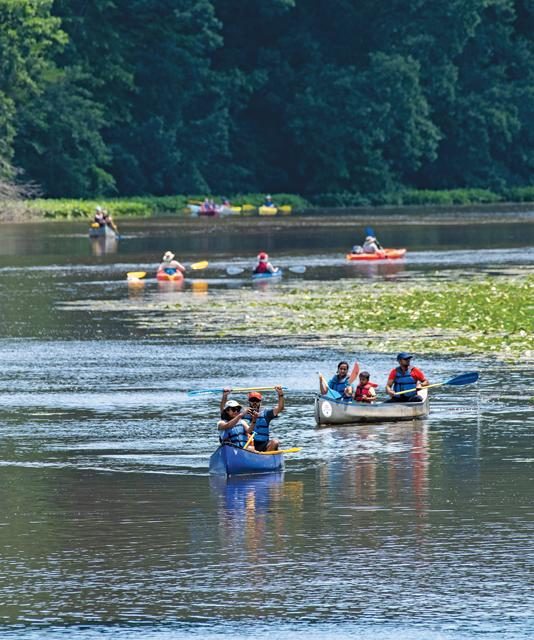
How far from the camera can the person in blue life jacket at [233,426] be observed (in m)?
→ 25.2

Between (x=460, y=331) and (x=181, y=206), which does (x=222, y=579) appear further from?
(x=181, y=206)

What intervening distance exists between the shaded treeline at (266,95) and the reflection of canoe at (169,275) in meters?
61.6

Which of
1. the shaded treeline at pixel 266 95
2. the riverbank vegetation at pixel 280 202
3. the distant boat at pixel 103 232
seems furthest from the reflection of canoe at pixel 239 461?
the shaded treeline at pixel 266 95

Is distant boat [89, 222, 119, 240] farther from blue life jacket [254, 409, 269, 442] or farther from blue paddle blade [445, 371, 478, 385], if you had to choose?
blue life jacket [254, 409, 269, 442]

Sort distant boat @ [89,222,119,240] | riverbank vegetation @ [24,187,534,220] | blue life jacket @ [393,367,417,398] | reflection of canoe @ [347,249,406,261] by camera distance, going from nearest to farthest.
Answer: blue life jacket @ [393,367,417,398], reflection of canoe @ [347,249,406,261], distant boat @ [89,222,119,240], riverbank vegetation @ [24,187,534,220]

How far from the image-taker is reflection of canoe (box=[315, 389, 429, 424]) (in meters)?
30.0

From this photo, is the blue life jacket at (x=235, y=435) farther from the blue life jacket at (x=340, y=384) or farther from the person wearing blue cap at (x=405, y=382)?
the person wearing blue cap at (x=405, y=382)

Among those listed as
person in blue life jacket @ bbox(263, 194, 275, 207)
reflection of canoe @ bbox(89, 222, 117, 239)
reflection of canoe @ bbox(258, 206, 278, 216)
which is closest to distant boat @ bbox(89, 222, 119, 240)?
reflection of canoe @ bbox(89, 222, 117, 239)

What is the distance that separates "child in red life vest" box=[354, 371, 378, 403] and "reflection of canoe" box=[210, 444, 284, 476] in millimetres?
4790

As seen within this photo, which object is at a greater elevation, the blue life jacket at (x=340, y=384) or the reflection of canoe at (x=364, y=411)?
the blue life jacket at (x=340, y=384)

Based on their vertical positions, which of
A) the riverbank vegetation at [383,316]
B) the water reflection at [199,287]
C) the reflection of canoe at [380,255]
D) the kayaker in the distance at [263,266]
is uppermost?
the reflection of canoe at [380,255]

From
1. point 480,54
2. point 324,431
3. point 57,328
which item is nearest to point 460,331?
point 57,328

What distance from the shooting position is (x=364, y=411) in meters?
30.4

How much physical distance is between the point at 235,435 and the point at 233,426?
203 mm
